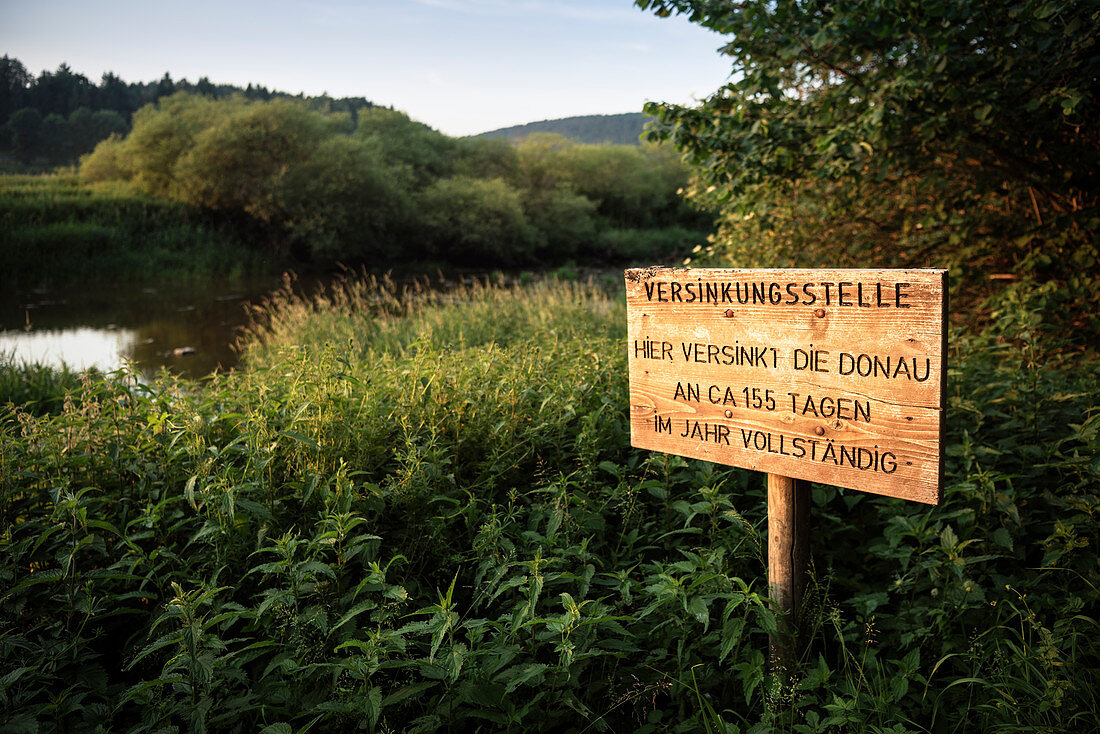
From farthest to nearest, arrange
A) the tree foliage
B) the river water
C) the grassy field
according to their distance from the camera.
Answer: the tree foliage, the grassy field, the river water

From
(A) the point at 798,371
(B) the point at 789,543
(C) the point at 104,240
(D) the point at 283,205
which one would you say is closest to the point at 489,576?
(B) the point at 789,543

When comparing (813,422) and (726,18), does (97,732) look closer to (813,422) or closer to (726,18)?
(813,422)

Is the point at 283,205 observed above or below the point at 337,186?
below

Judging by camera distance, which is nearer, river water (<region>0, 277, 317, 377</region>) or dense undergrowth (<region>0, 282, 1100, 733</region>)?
dense undergrowth (<region>0, 282, 1100, 733</region>)

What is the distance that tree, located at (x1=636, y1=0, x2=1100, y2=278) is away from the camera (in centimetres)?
379

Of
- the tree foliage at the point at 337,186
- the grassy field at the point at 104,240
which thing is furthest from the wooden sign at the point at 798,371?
the tree foliage at the point at 337,186

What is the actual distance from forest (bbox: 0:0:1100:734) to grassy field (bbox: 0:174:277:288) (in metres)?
14.0

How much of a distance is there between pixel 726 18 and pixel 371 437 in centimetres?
403

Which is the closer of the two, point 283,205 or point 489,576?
point 489,576

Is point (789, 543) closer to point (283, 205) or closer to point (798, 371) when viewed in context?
point (798, 371)

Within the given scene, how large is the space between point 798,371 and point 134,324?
47.2 ft

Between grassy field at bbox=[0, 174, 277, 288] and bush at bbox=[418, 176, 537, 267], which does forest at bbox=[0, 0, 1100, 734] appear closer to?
grassy field at bbox=[0, 174, 277, 288]

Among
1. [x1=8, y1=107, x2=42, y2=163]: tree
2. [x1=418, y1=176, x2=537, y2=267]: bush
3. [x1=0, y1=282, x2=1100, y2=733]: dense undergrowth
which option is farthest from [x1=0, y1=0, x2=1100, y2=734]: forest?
[x1=8, y1=107, x2=42, y2=163]: tree

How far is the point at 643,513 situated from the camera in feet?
9.20
